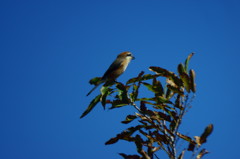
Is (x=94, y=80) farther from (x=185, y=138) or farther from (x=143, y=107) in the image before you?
(x=185, y=138)

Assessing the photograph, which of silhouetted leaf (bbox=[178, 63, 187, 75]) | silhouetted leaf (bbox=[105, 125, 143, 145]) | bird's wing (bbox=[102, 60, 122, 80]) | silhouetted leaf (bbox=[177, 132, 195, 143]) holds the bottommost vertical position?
silhouetted leaf (bbox=[177, 132, 195, 143])

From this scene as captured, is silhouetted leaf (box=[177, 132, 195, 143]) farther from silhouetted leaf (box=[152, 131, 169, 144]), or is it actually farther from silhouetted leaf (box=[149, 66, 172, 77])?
silhouetted leaf (box=[149, 66, 172, 77])

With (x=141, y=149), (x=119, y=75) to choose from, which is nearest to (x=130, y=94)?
(x=141, y=149)

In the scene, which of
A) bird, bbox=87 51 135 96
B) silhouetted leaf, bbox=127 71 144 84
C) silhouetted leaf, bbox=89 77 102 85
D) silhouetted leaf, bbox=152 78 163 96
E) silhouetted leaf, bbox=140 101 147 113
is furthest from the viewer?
bird, bbox=87 51 135 96

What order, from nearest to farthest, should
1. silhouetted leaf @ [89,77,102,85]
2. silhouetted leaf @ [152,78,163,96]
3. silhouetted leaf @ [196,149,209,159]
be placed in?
silhouetted leaf @ [196,149,209,159] → silhouetted leaf @ [152,78,163,96] → silhouetted leaf @ [89,77,102,85]

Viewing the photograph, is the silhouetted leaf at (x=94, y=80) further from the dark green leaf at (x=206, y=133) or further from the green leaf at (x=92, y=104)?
the dark green leaf at (x=206, y=133)

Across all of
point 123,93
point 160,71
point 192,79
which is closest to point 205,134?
point 192,79

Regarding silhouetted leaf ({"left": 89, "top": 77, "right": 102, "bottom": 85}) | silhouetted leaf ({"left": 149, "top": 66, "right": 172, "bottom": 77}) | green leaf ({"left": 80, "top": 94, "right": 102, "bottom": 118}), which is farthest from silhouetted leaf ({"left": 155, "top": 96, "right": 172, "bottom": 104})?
silhouetted leaf ({"left": 89, "top": 77, "right": 102, "bottom": 85})

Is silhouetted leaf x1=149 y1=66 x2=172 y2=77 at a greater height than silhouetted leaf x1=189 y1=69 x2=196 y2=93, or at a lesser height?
greater

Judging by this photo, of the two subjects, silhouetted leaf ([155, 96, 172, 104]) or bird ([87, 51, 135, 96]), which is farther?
bird ([87, 51, 135, 96])

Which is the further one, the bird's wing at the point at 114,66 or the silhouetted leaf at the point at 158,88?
the bird's wing at the point at 114,66

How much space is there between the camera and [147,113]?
9.48 feet

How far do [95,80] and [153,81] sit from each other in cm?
84

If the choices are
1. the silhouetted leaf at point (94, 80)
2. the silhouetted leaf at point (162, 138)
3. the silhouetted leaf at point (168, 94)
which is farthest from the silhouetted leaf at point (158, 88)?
the silhouetted leaf at point (94, 80)
